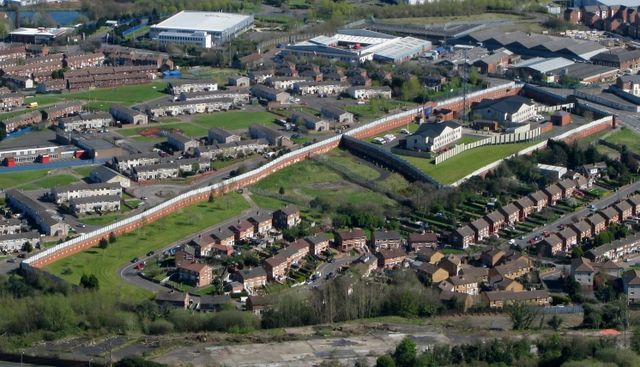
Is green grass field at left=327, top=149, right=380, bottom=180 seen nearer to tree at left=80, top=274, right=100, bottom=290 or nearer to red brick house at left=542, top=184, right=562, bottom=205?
red brick house at left=542, top=184, right=562, bottom=205

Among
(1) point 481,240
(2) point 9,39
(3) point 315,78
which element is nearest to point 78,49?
(2) point 9,39

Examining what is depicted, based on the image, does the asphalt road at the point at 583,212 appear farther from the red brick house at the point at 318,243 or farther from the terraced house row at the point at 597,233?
the red brick house at the point at 318,243

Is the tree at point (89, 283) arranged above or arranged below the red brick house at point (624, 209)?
below

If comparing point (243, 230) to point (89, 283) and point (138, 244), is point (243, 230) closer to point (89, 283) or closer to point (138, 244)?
point (138, 244)

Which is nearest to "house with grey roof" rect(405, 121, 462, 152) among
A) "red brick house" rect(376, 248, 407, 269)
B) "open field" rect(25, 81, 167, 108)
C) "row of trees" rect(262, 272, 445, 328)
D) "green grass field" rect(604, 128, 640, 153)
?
"green grass field" rect(604, 128, 640, 153)

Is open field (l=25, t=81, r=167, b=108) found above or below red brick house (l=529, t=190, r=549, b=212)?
below

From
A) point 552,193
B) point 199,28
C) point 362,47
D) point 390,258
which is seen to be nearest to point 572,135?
point 552,193

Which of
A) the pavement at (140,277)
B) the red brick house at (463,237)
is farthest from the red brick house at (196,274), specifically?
the red brick house at (463,237)

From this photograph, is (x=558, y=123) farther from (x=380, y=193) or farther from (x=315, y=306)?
(x=315, y=306)
